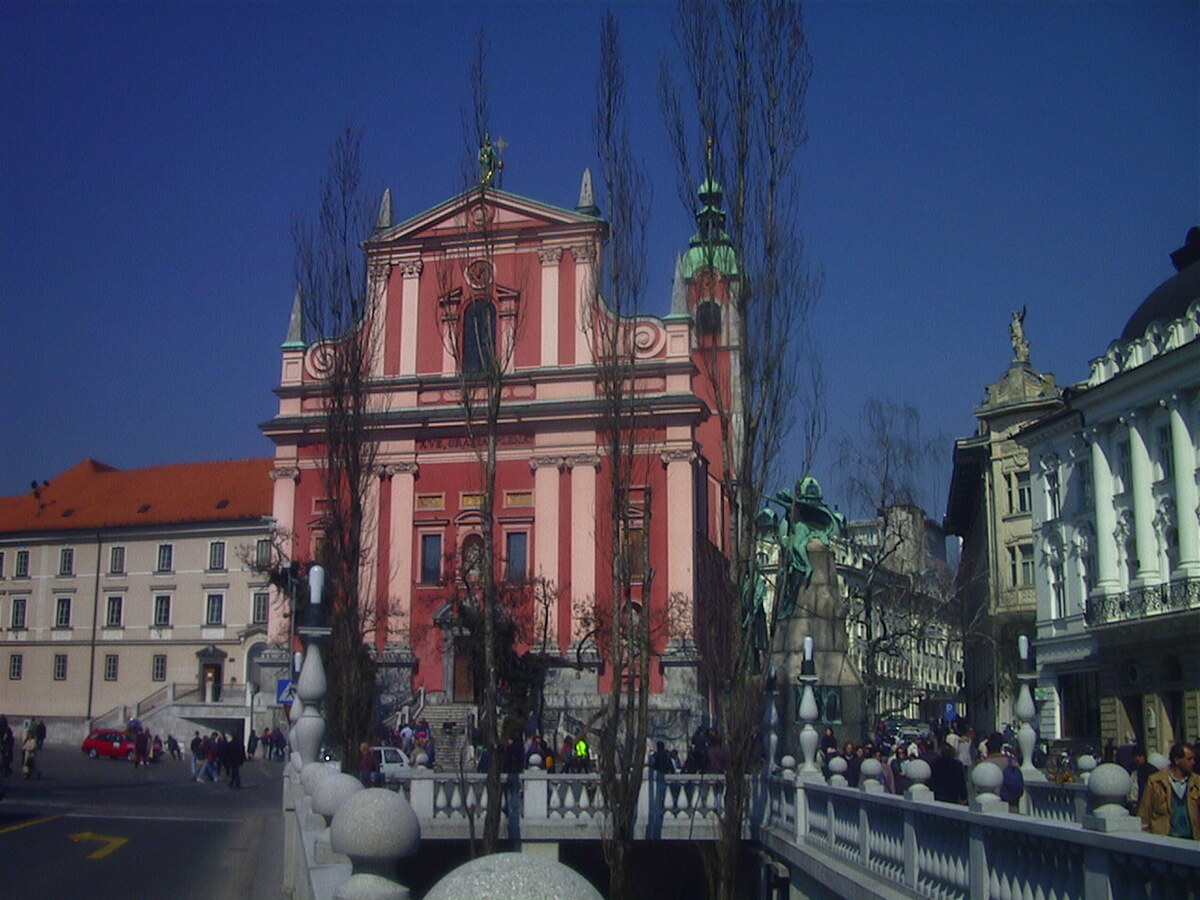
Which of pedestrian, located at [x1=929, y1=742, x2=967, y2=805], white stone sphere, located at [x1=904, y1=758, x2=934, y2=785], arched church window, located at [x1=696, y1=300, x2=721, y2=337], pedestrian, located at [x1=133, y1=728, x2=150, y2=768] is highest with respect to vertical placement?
arched church window, located at [x1=696, y1=300, x2=721, y2=337]

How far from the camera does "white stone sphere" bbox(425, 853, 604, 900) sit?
11.0 ft

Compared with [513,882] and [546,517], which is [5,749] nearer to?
[546,517]

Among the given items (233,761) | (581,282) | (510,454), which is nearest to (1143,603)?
(510,454)

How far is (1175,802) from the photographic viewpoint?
30.3 ft

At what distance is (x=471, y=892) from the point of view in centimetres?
337

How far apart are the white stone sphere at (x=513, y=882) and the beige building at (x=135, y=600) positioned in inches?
2307

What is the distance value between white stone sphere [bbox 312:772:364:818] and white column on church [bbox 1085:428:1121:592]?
1332 inches

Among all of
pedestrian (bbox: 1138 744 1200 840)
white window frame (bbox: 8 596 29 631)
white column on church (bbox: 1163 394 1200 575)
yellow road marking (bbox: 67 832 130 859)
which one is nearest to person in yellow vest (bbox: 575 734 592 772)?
yellow road marking (bbox: 67 832 130 859)

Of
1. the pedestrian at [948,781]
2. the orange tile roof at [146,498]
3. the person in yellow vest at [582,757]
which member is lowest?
the person in yellow vest at [582,757]

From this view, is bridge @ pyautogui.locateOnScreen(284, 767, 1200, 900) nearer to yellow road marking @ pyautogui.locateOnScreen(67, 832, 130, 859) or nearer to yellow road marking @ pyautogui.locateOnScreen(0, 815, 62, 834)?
yellow road marking @ pyautogui.locateOnScreen(67, 832, 130, 859)

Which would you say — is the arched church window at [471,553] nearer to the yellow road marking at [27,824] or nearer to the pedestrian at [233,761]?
the pedestrian at [233,761]

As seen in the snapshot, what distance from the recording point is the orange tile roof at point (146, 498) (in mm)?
68500

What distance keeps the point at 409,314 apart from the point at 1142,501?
25048mm

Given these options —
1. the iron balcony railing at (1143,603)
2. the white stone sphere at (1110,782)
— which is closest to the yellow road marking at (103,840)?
the white stone sphere at (1110,782)
